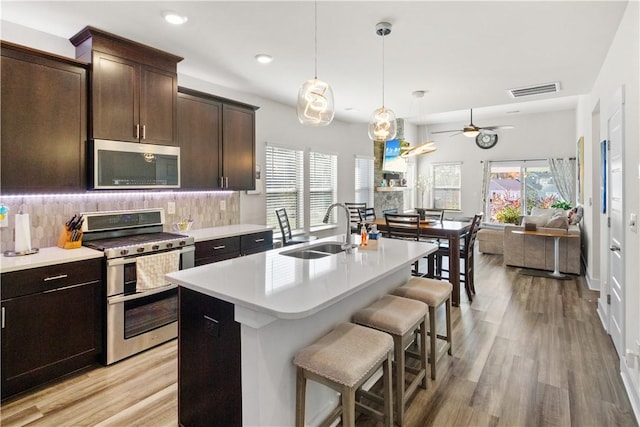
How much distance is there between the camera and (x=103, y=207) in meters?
3.29

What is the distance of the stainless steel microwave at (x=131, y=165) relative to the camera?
291 centimetres

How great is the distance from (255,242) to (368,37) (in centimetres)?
253

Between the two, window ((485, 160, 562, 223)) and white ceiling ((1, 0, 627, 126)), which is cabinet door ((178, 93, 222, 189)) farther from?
window ((485, 160, 562, 223))

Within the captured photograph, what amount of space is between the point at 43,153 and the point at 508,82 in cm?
490

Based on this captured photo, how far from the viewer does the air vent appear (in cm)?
443

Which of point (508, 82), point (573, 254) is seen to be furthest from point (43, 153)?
point (573, 254)

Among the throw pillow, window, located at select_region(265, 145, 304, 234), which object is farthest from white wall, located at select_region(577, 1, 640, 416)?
window, located at select_region(265, 145, 304, 234)

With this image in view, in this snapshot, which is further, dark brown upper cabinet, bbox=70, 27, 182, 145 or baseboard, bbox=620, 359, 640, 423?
dark brown upper cabinet, bbox=70, 27, 182, 145

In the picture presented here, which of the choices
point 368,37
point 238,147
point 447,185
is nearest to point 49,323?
point 238,147

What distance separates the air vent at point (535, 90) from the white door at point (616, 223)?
1.44m

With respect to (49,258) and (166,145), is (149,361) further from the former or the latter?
(166,145)

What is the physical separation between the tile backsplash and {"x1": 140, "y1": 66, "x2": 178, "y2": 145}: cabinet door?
0.66 m

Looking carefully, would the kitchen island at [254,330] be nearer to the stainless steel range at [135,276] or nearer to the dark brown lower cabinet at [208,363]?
the dark brown lower cabinet at [208,363]

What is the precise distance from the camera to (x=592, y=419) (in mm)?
2127
